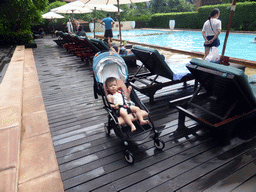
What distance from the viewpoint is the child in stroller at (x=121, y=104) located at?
7.88 ft

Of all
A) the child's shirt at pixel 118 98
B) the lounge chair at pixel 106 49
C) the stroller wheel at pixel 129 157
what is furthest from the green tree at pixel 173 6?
the stroller wheel at pixel 129 157

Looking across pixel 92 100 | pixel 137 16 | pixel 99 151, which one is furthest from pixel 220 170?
pixel 137 16

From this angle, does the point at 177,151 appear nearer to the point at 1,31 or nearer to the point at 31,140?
the point at 31,140

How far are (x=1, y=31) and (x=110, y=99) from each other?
14647 millimetres

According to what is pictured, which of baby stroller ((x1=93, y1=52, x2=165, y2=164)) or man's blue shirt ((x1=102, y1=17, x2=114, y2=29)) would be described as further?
man's blue shirt ((x1=102, y1=17, x2=114, y2=29))

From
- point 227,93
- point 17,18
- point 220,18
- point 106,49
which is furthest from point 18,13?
point 220,18

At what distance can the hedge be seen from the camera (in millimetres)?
16609

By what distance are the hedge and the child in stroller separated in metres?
14.5

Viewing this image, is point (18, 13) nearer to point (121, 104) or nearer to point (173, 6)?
point (121, 104)

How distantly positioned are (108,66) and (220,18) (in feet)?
69.1

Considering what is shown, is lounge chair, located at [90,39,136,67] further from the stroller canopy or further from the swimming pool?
the swimming pool

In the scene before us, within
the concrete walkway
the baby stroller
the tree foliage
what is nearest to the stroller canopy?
the baby stroller

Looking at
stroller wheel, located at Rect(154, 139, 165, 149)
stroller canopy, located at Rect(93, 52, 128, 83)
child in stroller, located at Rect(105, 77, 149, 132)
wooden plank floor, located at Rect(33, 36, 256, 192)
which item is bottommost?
wooden plank floor, located at Rect(33, 36, 256, 192)

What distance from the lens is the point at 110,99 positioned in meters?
2.73
